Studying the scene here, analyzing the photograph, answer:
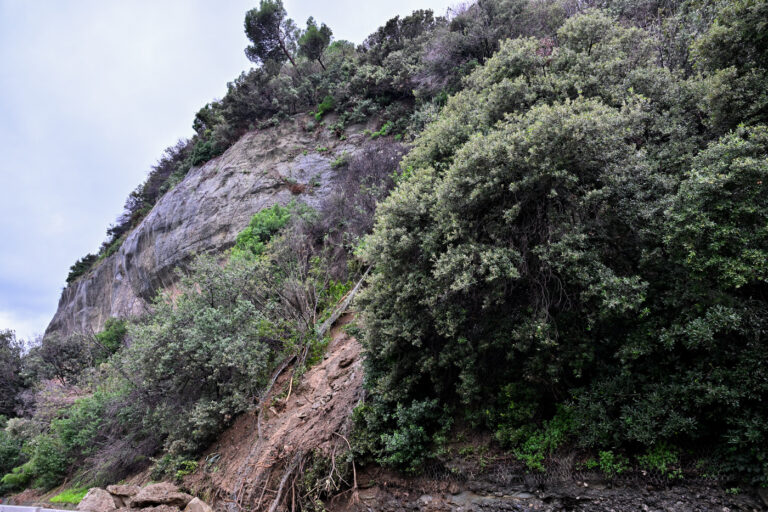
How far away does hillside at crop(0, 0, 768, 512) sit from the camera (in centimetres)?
425

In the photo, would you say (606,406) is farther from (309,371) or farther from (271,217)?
(271,217)

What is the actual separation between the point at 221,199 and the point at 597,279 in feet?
72.4

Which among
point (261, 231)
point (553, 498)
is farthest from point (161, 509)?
point (261, 231)

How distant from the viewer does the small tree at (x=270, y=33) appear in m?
29.0

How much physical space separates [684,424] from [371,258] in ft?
16.5

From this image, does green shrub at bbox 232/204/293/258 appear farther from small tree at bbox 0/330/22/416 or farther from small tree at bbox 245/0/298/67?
small tree at bbox 0/330/22/416

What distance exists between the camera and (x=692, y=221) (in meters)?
4.43

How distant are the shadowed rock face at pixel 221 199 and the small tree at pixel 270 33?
374 inches

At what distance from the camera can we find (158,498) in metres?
7.11

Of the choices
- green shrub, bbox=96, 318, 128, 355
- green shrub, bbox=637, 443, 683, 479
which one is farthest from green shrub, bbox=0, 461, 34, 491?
green shrub, bbox=637, 443, 683, 479

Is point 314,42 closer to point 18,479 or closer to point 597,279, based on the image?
point 597,279

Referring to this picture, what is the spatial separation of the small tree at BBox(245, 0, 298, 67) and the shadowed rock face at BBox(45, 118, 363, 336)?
9499mm

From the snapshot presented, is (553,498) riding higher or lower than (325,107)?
lower

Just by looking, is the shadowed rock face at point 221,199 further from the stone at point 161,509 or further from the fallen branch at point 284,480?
the stone at point 161,509
